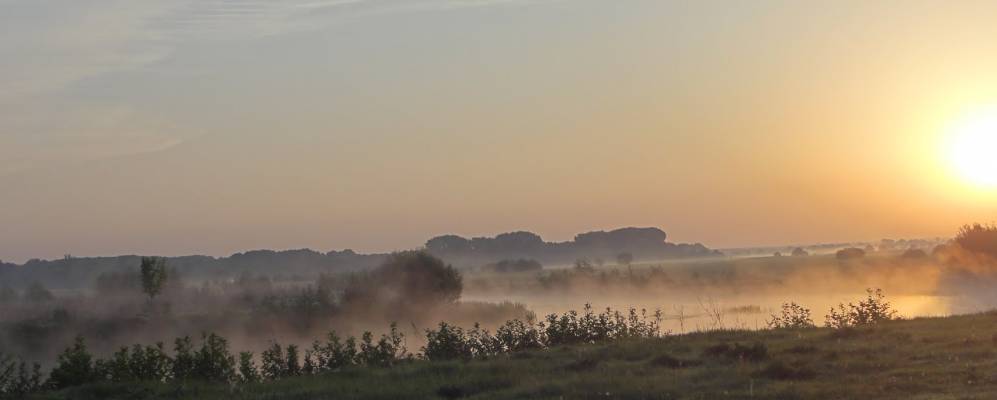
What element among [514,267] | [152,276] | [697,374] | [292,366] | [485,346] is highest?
[514,267]

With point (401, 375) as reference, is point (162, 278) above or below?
above

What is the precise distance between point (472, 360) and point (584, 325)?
5137 millimetres

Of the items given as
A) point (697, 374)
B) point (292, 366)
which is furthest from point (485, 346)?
point (697, 374)

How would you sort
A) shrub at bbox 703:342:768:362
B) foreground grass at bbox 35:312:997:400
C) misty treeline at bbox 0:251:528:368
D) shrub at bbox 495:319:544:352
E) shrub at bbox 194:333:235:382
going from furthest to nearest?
misty treeline at bbox 0:251:528:368, shrub at bbox 495:319:544:352, shrub at bbox 194:333:235:382, shrub at bbox 703:342:768:362, foreground grass at bbox 35:312:997:400

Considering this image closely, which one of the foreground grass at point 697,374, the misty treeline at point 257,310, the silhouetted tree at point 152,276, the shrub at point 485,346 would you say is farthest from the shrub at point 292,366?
the silhouetted tree at point 152,276

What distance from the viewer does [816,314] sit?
170 feet

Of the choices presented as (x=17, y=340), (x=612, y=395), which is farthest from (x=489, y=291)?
(x=612, y=395)

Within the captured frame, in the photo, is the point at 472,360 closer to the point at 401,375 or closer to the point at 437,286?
the point at 401,375

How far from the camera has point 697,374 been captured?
1989 centimetres

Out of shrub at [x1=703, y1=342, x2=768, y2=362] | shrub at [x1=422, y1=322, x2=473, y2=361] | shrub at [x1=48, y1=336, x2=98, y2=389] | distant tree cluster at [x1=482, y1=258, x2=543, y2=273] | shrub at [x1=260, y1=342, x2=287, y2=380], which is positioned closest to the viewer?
shrub at [x1=703, y1=342, x2=768, y2=362]

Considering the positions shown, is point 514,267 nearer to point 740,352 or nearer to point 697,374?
point 740,352

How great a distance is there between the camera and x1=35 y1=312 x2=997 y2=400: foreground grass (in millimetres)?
17844

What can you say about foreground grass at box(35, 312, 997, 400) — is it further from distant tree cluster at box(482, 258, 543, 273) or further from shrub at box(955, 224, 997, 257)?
distant tree cluster at box(482, 258, 543, 273)

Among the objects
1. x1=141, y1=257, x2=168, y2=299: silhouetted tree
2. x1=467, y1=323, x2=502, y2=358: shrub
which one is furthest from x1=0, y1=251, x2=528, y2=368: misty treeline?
x1=467, y1=323, x2=502, y2=358: shrub
